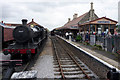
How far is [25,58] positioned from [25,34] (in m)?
2.02

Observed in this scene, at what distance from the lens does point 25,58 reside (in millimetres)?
8500

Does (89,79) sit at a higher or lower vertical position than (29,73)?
lower

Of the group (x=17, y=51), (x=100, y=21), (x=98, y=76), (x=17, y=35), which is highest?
(x=100, y=21)

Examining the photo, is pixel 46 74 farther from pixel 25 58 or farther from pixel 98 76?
pixel 25 58

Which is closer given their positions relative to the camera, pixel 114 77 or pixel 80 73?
→ pixel 114 77

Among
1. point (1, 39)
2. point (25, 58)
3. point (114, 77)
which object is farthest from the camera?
point (1, 39)

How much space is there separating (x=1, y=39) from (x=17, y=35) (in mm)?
6020

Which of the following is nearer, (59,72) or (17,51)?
(59,72)

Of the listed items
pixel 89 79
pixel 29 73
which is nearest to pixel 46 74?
pixel 89 79

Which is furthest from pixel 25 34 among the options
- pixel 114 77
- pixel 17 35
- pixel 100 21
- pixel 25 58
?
pixel 100 21

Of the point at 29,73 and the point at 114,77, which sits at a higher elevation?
the point at 29,73

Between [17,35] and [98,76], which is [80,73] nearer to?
[98,76]

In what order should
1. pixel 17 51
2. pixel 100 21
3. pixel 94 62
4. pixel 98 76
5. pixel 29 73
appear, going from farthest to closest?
pixel 100 21, pixel 17 51, pixel 94 62, pixel 98 76, pixel 29 73

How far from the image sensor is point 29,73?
8.79 ft
